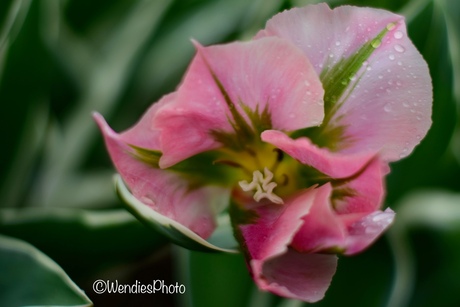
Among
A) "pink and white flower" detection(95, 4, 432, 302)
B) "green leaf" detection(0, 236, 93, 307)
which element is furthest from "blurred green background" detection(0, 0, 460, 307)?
"pink and white flower" detection(95, 4, 432, 302)

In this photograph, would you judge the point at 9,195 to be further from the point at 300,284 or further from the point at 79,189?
the point at 300,284

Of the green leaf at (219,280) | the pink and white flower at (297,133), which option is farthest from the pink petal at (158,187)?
the green leaf at (219,280)

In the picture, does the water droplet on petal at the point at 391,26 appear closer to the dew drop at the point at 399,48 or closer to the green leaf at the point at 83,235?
the dew drop at the point at 399,48

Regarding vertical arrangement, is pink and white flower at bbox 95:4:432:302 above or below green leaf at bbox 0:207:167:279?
above

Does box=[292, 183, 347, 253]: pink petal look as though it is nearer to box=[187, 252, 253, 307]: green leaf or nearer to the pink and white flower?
the pink and white flower

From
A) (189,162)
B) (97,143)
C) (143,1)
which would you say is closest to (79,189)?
(97,143)
